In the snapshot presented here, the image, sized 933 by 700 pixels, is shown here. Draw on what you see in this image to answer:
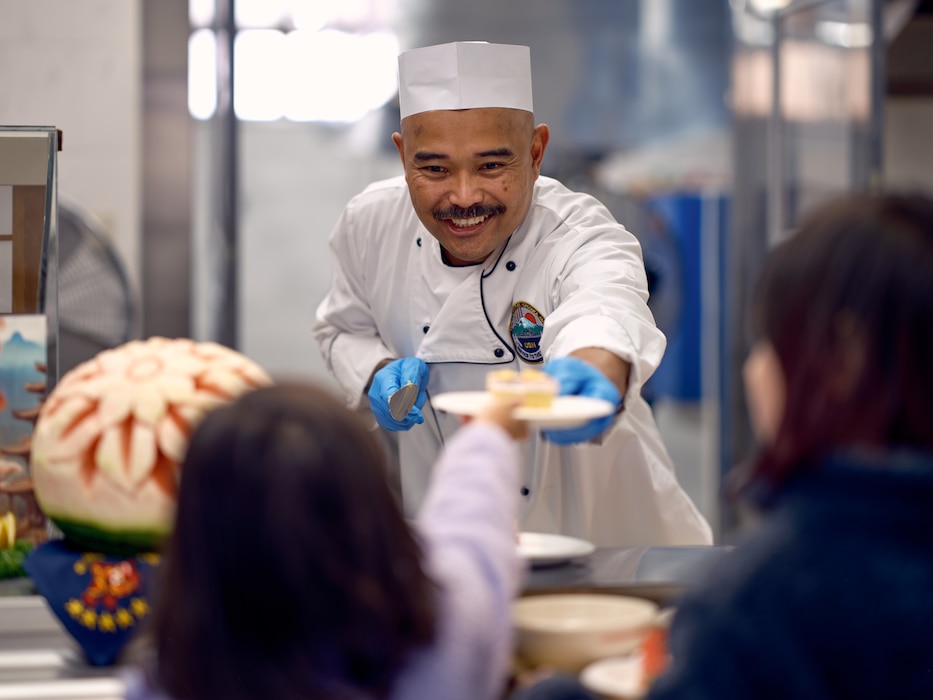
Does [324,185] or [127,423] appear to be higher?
[324,185]

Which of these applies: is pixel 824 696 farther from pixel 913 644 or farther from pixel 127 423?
pixel 127 423

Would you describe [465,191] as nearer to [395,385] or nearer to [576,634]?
[395,385]

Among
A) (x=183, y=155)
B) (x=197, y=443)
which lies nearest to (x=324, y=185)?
(x=183, y=155)

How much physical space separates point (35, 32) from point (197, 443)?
128 inches

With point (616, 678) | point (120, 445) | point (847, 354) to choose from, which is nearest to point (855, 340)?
point (847, 354)

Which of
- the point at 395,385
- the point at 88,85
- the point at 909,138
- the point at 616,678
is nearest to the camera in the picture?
the point at 616,678

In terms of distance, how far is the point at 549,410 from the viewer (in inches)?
48.4

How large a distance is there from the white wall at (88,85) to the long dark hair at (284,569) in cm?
303

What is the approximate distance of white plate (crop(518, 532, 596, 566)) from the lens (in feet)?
4.71

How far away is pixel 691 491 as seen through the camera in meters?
7.32

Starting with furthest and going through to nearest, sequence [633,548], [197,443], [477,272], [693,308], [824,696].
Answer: [693,308], [477,272], [633,548], [197,443], [824,696]

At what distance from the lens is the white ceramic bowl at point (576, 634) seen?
1160 millimetres

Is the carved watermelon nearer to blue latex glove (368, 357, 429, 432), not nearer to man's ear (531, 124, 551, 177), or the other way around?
blue latex glove (368, 357, 429, 432)

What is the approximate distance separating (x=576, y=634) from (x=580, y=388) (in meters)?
0.43
